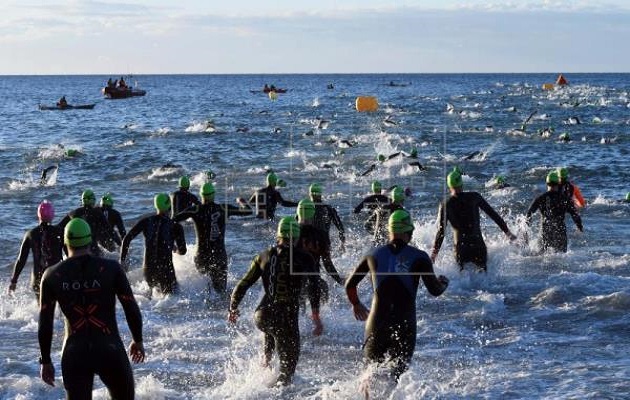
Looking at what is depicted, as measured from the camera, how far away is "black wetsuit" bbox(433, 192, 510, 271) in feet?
40.2

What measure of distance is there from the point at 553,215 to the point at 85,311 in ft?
33.2

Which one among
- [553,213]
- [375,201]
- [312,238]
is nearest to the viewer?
[312,238]

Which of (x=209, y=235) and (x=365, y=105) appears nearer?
(x=209, y=235)

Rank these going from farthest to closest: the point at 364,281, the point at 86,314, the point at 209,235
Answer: the point at 364,281 < the point at 209,235 < the point at 86,314

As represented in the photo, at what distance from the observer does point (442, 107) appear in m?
76.1

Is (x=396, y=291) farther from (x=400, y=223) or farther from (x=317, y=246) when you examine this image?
(x=317, y=246)

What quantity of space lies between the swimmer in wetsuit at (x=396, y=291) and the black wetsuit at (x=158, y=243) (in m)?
5.05

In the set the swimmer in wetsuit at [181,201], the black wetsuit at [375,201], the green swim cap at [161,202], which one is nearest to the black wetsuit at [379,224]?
the black wetsuit at [375,201]

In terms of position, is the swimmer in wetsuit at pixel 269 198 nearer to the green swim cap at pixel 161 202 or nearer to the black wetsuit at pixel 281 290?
the green swim cap at pixel 161 202

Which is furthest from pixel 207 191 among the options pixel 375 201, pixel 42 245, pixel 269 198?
pixel 269 198

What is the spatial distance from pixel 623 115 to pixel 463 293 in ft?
171

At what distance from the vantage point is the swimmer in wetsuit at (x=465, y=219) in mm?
12196

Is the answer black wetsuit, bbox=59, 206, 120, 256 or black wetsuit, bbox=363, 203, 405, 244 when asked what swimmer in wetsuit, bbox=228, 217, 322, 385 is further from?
black wetsuit, bbox=363, 203, 405, 244

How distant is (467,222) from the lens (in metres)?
12.4
